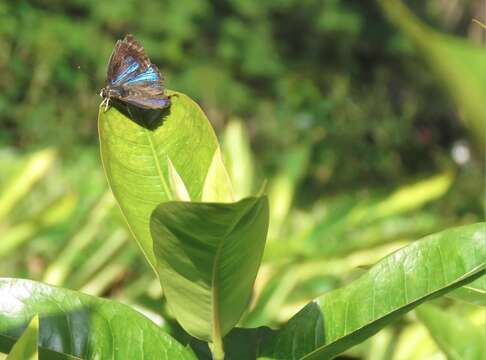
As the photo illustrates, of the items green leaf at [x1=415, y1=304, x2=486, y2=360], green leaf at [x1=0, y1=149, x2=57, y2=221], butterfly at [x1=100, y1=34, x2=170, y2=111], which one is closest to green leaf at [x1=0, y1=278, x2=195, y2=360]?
butterfly at [x1=100, y1=34, x2=170, y2=111]

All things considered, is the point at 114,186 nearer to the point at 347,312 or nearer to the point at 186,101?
the point at 186,101

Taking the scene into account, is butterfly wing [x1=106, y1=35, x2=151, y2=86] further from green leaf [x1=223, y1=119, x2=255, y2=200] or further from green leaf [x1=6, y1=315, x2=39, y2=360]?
green leaf [x1=223, y1=119, x2=255, y2=200]

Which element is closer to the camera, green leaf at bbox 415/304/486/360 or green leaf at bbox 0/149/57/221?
green leaf at bbox 415/304/486/360

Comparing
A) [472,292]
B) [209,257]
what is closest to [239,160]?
[472,292]

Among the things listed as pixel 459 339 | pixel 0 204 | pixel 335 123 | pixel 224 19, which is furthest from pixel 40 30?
pixel 459 339

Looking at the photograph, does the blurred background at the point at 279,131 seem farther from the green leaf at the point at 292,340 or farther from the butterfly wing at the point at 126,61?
the butterfly wing at the point at 126,61

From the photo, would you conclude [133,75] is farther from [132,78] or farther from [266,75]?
[266,75]
